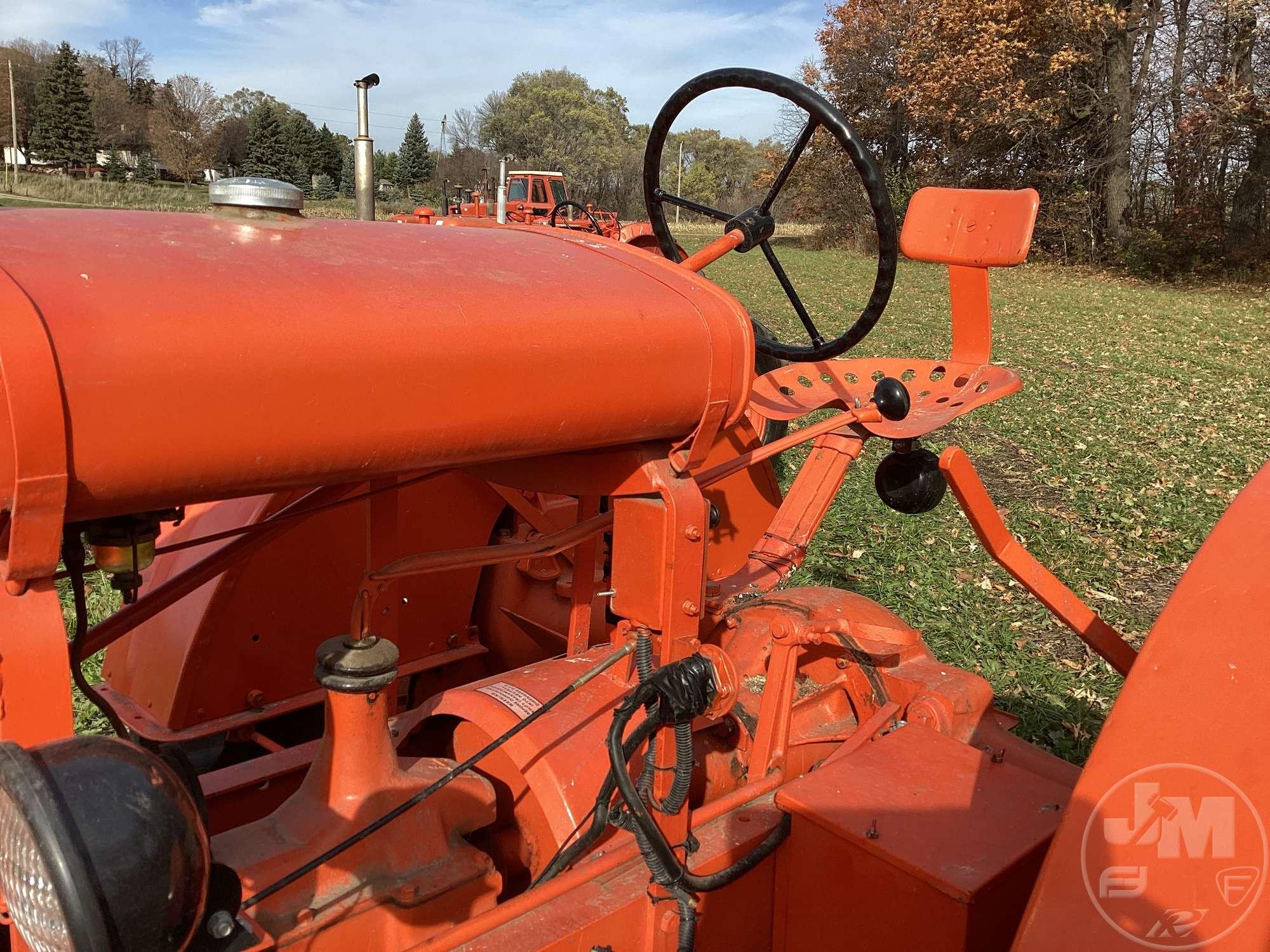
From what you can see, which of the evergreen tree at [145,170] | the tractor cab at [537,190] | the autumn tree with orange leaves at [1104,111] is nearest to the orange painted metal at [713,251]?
the tractor cab at [537,190]

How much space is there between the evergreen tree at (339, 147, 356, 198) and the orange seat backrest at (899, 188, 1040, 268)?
4011 cm

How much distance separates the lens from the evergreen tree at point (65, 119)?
47.7 meters

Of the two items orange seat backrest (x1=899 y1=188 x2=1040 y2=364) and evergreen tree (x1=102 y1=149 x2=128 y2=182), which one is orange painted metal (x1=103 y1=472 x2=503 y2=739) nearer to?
orange seat backrest (x1=899 y1=188 x2=1040 y2=364)

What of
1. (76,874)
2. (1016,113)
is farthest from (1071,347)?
(1016,113)

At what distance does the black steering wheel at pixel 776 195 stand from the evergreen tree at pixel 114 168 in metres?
48.5

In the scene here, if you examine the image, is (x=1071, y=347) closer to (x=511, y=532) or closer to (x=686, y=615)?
(x=511, y=532)

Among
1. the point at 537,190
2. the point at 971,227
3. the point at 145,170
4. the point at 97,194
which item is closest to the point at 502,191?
the point at 971,227

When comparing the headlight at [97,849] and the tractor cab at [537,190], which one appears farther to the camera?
the tractor cab at [537,190]

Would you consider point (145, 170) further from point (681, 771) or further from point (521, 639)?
point (681, 771)

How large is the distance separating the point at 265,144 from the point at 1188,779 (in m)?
48.9

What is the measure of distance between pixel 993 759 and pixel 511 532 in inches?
53.6

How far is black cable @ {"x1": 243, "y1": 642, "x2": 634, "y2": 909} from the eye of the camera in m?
1.48

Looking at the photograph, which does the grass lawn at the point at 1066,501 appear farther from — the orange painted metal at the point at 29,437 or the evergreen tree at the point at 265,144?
the evergreen tree at the point at 265,144

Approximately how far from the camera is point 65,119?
48094 mm
